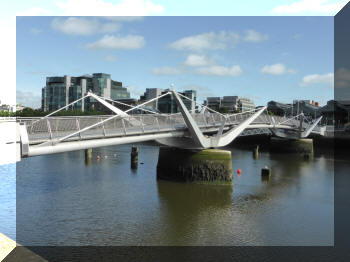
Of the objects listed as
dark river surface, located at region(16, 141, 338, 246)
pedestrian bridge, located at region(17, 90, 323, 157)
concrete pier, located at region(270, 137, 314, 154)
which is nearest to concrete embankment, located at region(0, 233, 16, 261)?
dark river surface, located at region(16, 141, 338, 246)

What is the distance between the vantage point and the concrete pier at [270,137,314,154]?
53125 millimetres

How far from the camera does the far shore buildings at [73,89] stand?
11912cm

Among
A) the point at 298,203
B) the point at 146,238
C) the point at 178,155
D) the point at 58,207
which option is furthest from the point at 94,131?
the point at 298,203

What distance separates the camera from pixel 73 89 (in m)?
120

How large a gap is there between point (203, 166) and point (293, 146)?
32.2 meters

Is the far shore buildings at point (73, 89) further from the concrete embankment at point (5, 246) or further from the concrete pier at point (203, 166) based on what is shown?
the concrete embankment at point (5, 246)

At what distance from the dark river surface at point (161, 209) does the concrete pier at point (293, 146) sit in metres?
22.3

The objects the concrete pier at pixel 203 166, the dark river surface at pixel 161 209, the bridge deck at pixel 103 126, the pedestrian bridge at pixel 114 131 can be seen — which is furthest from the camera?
the concrete pier at pixel 203 166

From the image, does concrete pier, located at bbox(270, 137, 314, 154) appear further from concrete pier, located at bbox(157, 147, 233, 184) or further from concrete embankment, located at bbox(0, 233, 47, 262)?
concrete embankment, located at bbox(0, 233, 47, 262)

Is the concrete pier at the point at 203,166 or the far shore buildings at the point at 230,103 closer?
the concrete pier at the point at 203,166

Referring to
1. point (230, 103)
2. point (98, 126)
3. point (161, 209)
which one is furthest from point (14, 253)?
point (230, 103)

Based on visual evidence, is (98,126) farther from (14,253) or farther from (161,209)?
(14,253)

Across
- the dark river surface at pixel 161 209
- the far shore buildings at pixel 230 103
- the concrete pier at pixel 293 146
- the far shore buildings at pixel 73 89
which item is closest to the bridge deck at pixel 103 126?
the dark river surface at pixel 161 209

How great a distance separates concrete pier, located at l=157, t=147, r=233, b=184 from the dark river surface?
622 millimetres
